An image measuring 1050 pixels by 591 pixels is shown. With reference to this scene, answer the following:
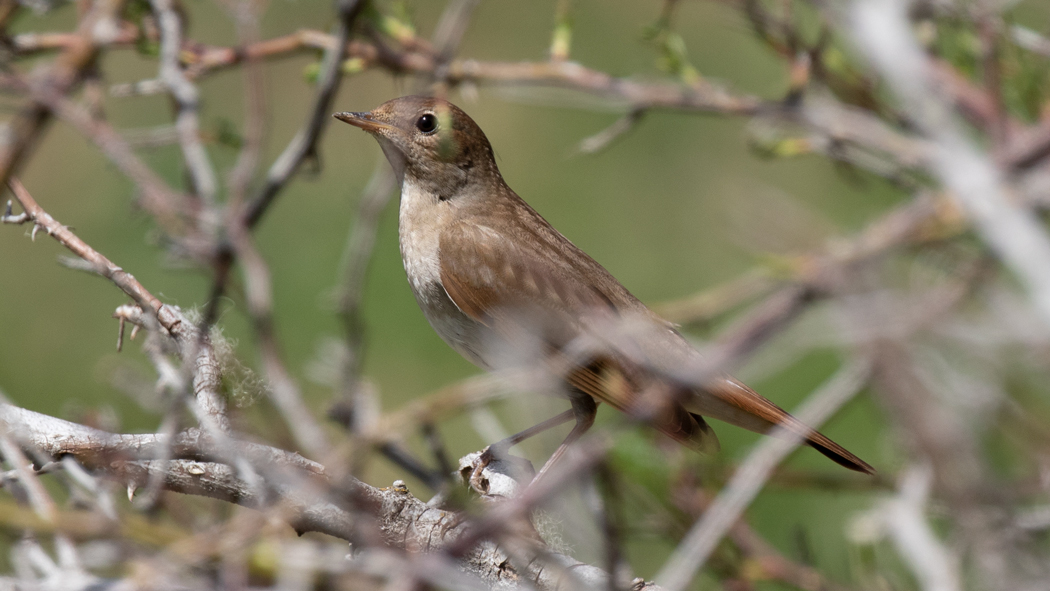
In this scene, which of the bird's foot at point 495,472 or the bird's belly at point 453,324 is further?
the bird's belly at point 453,324

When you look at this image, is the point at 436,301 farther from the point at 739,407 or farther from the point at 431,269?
the point at 739,407

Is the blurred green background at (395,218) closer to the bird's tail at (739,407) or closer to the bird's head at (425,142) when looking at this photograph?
the bird's head at (425,142)

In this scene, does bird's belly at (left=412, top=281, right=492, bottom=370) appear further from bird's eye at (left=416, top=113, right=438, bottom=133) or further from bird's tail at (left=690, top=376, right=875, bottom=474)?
bird's tail at (left=690, top=376, right=875, bottom=474)

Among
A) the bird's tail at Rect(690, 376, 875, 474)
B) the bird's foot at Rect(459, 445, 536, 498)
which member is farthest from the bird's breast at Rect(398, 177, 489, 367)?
the bird's tail at Rect(690, 376, 875, 474)

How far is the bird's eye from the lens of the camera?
3432 millimetres

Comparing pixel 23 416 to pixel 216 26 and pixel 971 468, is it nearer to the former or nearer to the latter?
pixel 971 468

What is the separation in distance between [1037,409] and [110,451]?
1.41 m

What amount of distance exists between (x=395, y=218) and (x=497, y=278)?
3.59 metres

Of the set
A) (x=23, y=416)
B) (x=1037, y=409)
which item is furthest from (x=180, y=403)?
(x=1037, y=409)

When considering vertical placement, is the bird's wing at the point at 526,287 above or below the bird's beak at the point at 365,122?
below

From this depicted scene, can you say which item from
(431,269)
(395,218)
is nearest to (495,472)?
(431,269)

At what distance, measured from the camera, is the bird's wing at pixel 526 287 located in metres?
2.95

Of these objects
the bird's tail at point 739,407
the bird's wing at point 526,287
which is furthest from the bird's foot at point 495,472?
the bird's tail at point 739,407

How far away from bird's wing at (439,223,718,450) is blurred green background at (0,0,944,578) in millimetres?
1426
